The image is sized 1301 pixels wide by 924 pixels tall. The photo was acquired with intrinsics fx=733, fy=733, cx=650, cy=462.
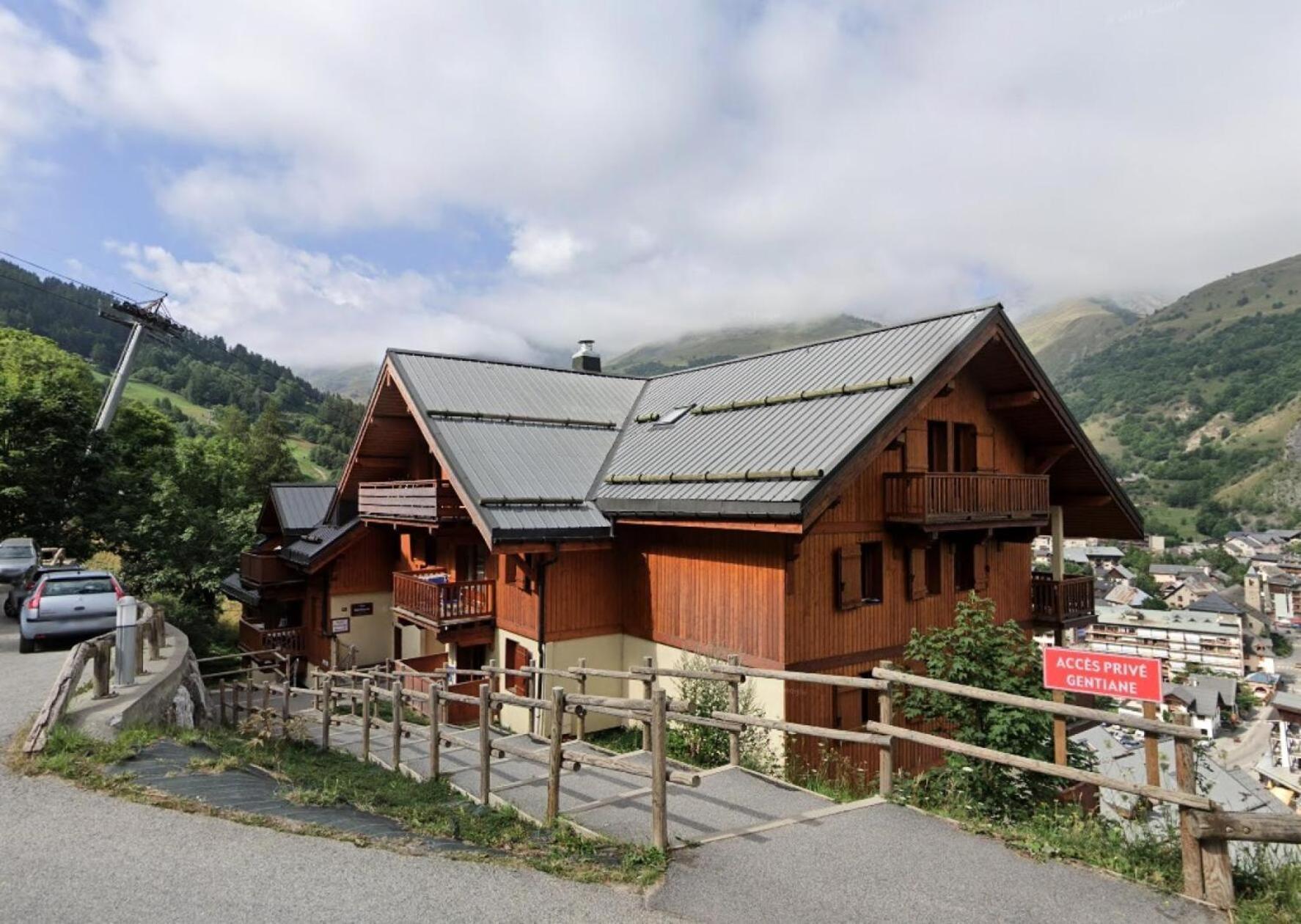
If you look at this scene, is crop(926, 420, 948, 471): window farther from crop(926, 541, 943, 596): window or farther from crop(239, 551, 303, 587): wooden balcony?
crop(239, 551, 303, 587): wooden balcony

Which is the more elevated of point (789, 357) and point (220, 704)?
point (789, 357)

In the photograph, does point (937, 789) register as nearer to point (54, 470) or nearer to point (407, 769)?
point (407, 769)

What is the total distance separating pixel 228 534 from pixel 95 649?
22.5 metres

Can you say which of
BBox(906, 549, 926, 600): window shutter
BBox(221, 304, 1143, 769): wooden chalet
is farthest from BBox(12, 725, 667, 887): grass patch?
BBox(906, 549, 926, 600): window shutter

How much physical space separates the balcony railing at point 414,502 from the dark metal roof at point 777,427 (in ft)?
11.8

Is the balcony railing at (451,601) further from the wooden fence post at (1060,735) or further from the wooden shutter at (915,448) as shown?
the wooden fence post at (1060,735)

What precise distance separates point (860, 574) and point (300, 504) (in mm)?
20674

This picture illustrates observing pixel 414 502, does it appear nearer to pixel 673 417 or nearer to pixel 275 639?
pixel 673 417

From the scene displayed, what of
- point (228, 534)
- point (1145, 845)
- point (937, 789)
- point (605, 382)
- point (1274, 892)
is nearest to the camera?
point (1274, 892)

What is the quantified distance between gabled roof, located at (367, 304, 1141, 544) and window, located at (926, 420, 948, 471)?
1939 mm

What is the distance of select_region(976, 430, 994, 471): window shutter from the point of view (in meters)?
16.7

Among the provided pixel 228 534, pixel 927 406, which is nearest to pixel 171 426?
pixel 228 534

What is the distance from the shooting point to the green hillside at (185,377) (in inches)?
3890

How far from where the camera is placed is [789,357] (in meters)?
18.3
